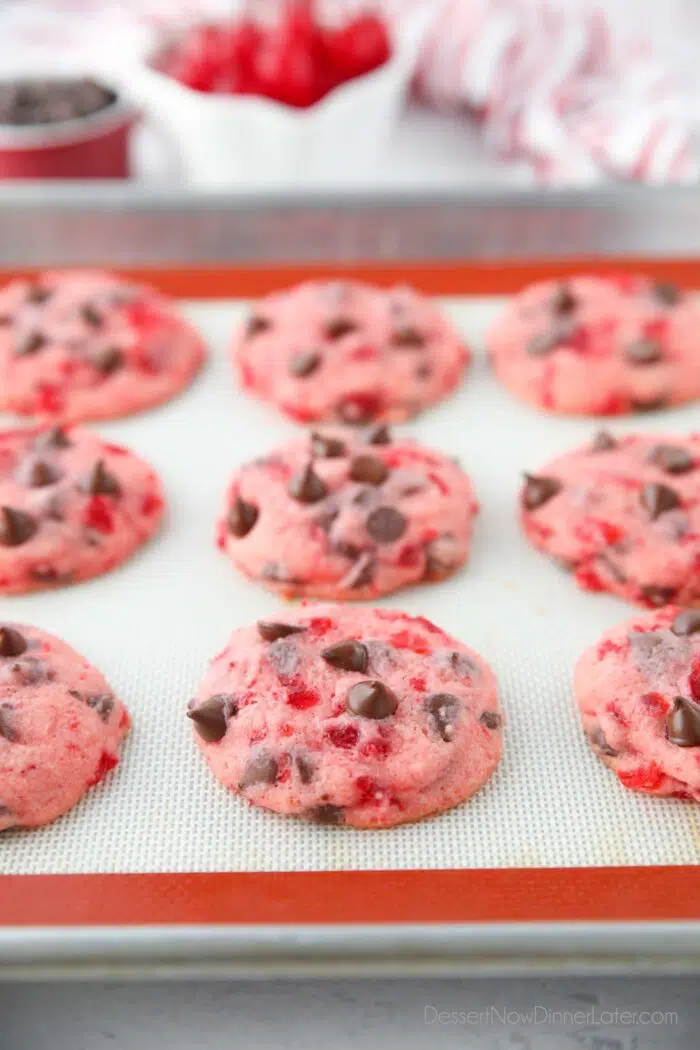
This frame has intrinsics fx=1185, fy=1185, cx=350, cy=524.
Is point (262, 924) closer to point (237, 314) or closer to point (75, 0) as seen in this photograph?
point (237, 314)

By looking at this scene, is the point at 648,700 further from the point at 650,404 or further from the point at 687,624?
the point at 650,404

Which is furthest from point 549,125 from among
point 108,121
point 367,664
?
point 367,664

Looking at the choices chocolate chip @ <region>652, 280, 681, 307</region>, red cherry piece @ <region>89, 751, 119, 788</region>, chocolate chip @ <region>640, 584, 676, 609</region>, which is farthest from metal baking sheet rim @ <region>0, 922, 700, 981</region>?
chocolate chip @ <region>652, 280, 681, 307</region>

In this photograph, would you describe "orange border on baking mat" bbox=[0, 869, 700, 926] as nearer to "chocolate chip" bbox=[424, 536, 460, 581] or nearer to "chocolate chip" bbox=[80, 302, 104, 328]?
"chocolate chip" bbox=[424, 536, 460, 581]

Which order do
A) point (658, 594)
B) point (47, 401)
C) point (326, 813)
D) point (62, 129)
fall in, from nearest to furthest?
point (326, 813) → point (658, 594) → point (47, 401) → point (62, 129)

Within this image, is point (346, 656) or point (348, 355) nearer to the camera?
point (346, 656)

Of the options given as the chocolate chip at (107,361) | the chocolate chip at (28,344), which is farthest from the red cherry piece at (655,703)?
the chocolate chip at (28,344)

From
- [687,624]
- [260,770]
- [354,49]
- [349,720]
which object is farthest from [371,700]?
[354,49]

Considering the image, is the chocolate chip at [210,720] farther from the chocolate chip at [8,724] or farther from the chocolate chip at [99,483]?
the chocolate chip at [99,483]
